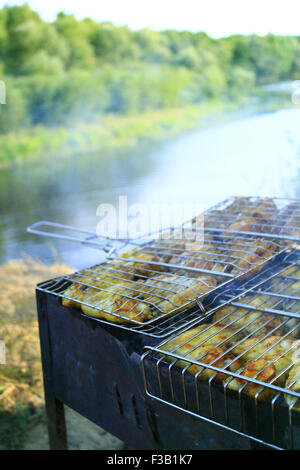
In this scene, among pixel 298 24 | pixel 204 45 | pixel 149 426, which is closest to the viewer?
pixel 149 426

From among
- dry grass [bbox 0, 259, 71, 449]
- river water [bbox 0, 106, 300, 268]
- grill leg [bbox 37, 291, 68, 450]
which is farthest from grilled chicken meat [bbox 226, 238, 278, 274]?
dry grass [bbox 0, 259, 71, 449]

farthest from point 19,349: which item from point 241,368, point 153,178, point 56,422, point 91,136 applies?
point 241,368

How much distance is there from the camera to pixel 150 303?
1.27m

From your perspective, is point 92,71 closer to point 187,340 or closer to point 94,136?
point 94,136

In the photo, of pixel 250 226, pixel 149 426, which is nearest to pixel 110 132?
pixel 250 226

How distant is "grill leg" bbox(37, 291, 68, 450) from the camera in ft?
5.24

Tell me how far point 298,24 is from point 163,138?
4.70ft

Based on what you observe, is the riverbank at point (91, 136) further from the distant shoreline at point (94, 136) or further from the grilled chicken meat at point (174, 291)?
the grilled chicken meat at point (174, 291)

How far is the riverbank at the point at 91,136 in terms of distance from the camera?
360cm

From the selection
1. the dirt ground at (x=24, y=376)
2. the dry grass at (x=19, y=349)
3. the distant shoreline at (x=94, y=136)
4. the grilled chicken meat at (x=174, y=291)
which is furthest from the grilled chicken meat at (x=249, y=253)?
the distant shoreline at (x=94, y=136)

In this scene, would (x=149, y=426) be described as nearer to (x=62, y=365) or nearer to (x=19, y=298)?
(x=62, y=365)

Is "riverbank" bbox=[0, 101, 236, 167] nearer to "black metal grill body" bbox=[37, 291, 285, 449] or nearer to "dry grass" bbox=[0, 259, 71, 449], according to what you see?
"dry grass" bbox=[0, 259, 71, 449]

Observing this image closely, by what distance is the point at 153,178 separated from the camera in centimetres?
346

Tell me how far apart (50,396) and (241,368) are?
2.88 feet
